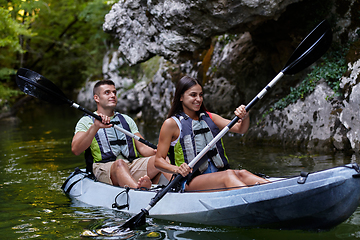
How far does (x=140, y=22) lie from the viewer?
855 centimetres

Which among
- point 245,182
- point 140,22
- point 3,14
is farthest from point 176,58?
point 3,14

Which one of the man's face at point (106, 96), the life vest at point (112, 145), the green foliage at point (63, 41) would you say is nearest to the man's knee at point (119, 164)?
the life vest at point (112, 145)

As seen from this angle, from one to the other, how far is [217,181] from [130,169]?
1.51m

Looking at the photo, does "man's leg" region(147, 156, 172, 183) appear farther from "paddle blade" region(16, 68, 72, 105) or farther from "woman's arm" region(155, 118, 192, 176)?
"paddle blade" region(16, 68, 72, 105)

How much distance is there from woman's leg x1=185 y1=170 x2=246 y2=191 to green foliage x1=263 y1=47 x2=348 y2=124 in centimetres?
464

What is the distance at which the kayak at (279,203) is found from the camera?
2.84 metres

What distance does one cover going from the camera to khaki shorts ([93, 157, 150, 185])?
4.45m

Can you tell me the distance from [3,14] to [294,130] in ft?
34.7

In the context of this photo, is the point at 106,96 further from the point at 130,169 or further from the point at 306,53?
the point at 306,53

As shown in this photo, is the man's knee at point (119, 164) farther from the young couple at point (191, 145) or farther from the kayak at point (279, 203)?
the kayak at point (279, 203)

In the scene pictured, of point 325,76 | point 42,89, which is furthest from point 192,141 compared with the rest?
point 325,76

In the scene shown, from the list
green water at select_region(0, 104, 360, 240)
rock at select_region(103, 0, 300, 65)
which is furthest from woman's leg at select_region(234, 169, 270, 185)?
rock at select_region(103, 0, 300, 65)

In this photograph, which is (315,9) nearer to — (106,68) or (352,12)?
(352,12)

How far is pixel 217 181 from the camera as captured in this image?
3396 millimetres
